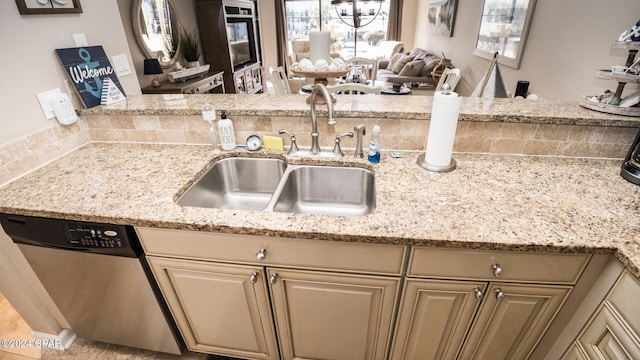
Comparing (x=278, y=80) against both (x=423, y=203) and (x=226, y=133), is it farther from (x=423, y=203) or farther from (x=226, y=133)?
(x=423, y=203)

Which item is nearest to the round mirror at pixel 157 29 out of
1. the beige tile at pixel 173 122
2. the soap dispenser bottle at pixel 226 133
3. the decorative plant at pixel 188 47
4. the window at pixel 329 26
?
the decorative plant at pixel 188 47

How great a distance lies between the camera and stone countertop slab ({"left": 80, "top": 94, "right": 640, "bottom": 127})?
117cm

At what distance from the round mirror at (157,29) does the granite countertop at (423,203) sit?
8.28ft

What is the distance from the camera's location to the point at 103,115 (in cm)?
146

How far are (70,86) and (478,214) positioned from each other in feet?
6.03

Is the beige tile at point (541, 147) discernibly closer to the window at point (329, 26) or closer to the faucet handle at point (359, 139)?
the faucet handle at point (359, 139)

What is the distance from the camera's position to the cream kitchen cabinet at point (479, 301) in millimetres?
853

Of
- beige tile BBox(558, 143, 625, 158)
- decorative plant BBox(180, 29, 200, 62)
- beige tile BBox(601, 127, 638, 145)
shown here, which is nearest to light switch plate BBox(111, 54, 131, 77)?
beige tile BBox(558, 143, 625, 158)

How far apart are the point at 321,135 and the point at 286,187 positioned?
0.31 m

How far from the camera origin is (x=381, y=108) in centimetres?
130

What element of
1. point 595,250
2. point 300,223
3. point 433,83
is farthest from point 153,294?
point 433,83

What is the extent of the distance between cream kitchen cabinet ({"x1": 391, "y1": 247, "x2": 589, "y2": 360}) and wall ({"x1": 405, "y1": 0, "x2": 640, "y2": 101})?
1.73 m

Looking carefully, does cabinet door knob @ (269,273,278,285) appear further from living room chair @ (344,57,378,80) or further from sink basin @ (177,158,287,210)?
living room chair @ (344,57,378,80)

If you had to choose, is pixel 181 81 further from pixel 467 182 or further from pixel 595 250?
pixel 595 250
